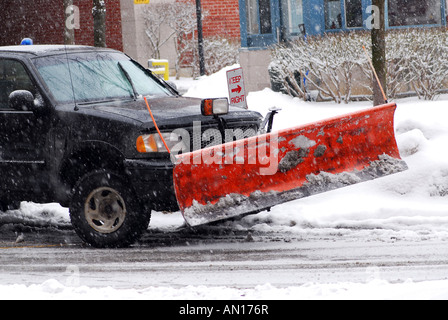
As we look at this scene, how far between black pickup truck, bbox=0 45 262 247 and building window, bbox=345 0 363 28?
400 inches

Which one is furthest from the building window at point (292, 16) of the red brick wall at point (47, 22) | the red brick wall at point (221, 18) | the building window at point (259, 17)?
the red brick wall at point (47, 22)

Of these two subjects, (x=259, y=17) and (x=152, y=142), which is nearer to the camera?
(x=152, y=142)

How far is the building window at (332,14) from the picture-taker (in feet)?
57.7

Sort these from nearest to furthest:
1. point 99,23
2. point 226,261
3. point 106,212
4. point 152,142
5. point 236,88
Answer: point 226,261
point 152,142
point 106,212
point 236,88
point 99,23

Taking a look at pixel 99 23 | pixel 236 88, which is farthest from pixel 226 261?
pixel 99 23

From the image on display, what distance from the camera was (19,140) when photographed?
7.58 meters

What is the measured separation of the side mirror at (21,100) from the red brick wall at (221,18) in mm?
19646

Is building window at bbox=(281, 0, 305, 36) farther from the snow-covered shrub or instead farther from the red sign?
the red sign

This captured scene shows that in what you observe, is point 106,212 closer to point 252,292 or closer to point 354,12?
point 252,292

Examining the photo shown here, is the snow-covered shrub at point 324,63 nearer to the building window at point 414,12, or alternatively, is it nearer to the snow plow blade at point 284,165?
the building window at point 414,12

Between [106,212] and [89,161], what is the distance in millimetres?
511

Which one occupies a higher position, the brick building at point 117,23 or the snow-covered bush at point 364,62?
the brick building at point 117,23
